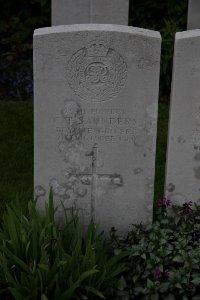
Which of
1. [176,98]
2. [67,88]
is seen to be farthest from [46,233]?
[176,98]

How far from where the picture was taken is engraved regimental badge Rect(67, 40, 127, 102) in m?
3.88

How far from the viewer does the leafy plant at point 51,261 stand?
3.56 m

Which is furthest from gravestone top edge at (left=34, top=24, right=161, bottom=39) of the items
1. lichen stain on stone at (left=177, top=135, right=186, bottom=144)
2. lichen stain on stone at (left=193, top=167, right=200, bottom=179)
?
lichen stain on stone at (left=193, top=167, right=200, bottom=179)

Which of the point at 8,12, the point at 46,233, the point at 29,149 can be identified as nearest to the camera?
the point at 46,233

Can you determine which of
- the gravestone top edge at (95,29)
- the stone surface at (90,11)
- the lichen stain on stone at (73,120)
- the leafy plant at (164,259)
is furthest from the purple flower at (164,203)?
the stone surface at (90,11)

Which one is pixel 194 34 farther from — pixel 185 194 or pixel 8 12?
pixel 8 12

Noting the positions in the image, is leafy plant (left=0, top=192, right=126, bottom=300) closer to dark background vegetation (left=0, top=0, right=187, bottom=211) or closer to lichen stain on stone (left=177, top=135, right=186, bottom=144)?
lichen stain on stone (left=177, top=135, right=186, bottom=144)

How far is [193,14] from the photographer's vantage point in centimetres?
727

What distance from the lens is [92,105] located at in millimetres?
3984

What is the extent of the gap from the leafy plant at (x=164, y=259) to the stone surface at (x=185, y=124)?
14 centimetres

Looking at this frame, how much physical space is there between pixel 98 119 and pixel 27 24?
5.13m

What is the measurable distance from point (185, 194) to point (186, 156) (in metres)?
0.28

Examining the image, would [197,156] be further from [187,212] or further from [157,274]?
[157,274]

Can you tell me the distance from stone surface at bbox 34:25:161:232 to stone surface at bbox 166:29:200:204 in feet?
0.55
